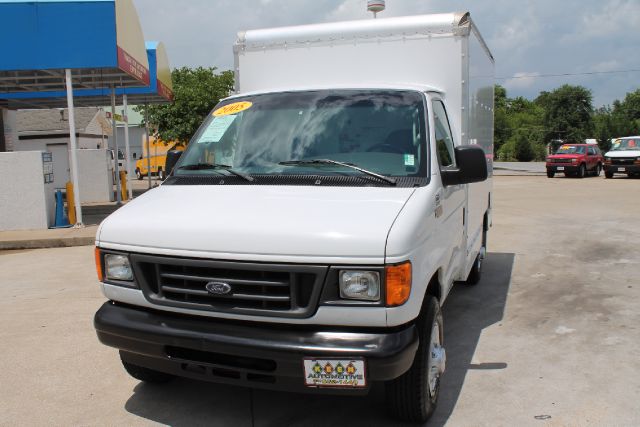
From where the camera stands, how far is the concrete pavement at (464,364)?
382cm

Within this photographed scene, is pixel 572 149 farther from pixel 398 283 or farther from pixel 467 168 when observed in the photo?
pixel 398 283

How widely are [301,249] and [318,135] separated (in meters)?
1.29

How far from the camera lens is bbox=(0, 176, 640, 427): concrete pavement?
3.82 meters

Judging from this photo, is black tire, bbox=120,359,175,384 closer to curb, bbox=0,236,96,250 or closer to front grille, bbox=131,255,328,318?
front grille, bbox=131,255,328,318

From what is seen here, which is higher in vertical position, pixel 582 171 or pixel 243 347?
pixel 243 347

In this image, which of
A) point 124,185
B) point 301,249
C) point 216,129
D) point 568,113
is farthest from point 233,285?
point 568,113

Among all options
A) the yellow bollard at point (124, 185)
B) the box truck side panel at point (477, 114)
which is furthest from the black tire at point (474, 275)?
the yellow bollard at point (124, 185)

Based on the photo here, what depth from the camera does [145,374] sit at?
4.19 meters

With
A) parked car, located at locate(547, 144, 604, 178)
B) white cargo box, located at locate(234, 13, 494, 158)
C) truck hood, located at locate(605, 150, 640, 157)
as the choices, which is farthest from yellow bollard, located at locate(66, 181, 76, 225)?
truck hood, located at locate(605, 150, 640, 157)

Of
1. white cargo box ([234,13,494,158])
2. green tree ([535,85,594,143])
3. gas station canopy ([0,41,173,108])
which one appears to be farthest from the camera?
green tree ([535,85,594,143])

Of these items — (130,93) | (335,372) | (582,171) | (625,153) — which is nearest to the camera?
(335,372)

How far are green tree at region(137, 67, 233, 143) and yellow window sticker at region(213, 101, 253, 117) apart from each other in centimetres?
2405

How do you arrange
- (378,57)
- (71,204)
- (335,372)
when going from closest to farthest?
(335,372) < (378,57) < (71,204)

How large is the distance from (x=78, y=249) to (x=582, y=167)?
24930 millimetres
